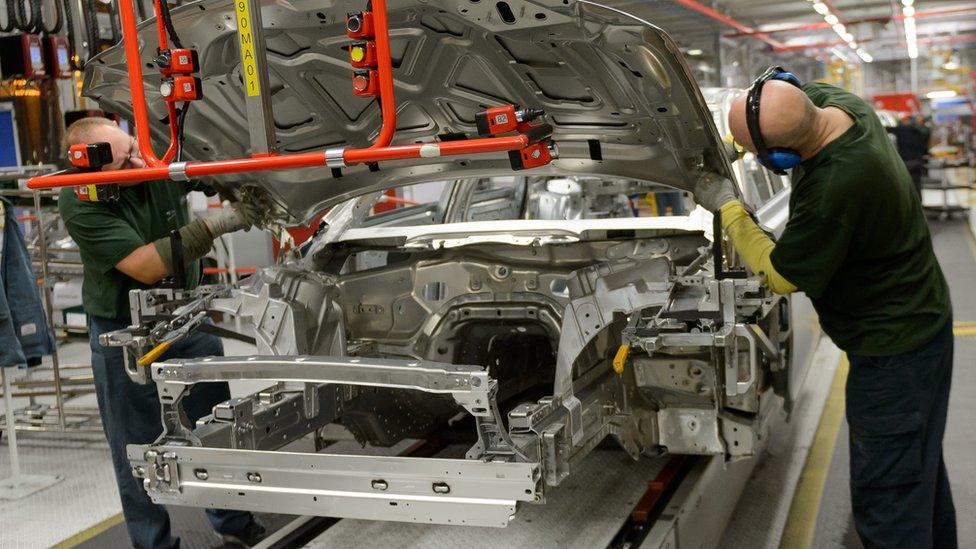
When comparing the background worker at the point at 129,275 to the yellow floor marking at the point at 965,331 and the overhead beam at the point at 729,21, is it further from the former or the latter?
the overhead beam at the point at 729,21

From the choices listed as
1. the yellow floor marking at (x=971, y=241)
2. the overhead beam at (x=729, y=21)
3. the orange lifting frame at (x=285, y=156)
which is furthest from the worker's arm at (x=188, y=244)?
the overhead beam at (x=729, y=21)

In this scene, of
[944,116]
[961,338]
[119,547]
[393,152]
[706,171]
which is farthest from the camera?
[944,116]

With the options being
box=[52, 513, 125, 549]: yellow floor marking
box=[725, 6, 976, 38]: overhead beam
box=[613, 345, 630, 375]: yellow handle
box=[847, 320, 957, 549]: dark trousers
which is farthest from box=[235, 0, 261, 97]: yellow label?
box=[725, 6, 976, 38]: overhead beam

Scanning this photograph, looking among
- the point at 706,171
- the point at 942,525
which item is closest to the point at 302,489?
the point at 706,171

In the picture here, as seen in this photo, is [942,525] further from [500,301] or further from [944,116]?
[944,116]

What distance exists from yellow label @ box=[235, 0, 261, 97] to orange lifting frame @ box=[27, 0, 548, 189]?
0.19 metres

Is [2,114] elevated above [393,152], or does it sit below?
above

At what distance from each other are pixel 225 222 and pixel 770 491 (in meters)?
2.60

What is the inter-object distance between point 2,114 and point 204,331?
7.91 metres

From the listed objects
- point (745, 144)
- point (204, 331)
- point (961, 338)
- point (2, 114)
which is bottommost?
point (961, 338)

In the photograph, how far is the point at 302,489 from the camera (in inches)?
102

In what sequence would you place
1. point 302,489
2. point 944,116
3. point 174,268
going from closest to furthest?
point 302,489, point 174,268, point 944,116

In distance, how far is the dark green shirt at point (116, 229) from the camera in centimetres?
343

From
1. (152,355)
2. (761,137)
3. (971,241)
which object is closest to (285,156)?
(152,355)
